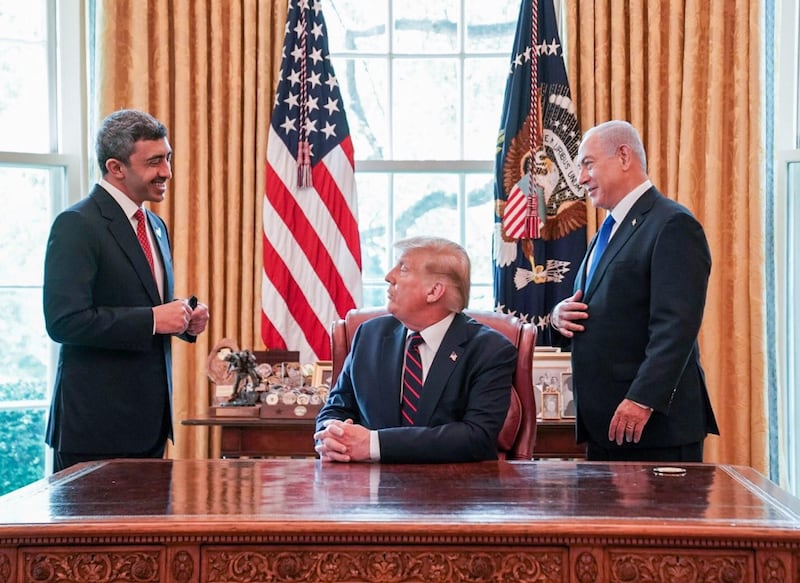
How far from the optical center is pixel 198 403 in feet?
15.3

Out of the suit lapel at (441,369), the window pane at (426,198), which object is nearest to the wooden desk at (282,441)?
the suit lapel at (441,369)

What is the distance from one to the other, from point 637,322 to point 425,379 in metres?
0.84

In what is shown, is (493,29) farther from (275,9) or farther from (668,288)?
(668,288)

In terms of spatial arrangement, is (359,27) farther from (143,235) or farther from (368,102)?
(143,235)

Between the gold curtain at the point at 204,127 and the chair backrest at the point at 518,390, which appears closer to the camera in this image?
the chair backrest at the point at 518,390

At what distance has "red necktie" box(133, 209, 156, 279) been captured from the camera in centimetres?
322

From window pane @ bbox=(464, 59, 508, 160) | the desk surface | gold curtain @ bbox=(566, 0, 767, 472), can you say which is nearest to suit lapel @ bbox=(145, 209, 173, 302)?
the desk surface

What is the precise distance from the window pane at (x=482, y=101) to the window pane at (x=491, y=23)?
8 centimetres

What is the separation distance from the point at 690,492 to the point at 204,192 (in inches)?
123

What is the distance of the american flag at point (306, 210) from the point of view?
4.66 m

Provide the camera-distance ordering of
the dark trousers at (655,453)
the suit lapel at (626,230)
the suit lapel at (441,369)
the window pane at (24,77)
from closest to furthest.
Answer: the suit lapel at (441,369), the dark trousers at (655,453), the suit lapel at (626,230), the window pane at (24,77)

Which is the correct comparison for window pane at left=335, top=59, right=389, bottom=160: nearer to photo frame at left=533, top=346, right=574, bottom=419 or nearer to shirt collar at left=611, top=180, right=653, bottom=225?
photo frame at left=533, top=346, right=574, bottom=419

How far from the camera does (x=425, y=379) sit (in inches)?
107

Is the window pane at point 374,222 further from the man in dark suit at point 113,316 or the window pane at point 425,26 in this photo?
the man in dark suit at point 113,316
